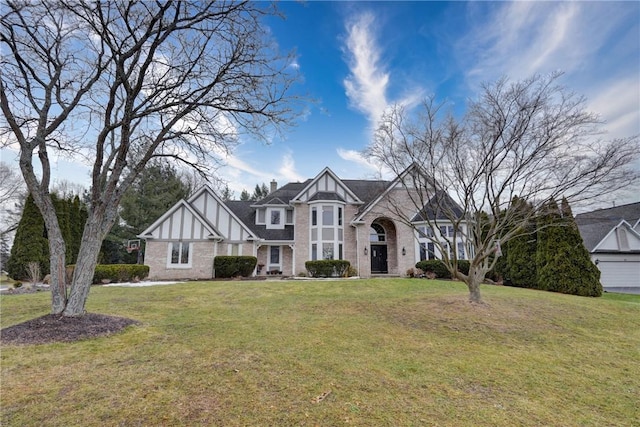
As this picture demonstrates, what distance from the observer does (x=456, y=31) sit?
35.0 feet

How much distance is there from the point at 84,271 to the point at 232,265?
12502 mm

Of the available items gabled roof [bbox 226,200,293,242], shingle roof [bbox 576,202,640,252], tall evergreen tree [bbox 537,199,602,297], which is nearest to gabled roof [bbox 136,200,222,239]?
gabled roof [bbox 226,200,293,242]

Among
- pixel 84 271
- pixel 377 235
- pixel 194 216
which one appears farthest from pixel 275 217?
pixel 84 271

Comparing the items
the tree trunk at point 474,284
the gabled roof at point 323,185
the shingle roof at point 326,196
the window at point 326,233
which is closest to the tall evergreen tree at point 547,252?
the tree trunk at point 474,284

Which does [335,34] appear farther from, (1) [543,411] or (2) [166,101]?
(1) [543,411]

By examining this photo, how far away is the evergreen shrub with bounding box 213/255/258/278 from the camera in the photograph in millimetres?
18953

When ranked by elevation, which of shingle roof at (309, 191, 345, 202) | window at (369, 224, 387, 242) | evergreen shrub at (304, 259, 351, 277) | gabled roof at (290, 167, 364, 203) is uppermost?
gabled roof at (290, 167, 364, 203)

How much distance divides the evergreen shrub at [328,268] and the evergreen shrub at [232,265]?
3.96 meters

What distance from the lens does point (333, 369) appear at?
4672 millimetres

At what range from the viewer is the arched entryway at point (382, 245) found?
22922 millimetres

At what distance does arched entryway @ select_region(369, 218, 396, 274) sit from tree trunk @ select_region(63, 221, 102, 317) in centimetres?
1820

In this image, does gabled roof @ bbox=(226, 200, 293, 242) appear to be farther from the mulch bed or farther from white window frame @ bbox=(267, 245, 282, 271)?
the mulch bed

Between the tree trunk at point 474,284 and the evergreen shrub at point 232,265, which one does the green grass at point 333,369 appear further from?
the evergreen shrub at point 232,265

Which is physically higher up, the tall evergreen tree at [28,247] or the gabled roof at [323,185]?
the gabled roof at [323,185]
